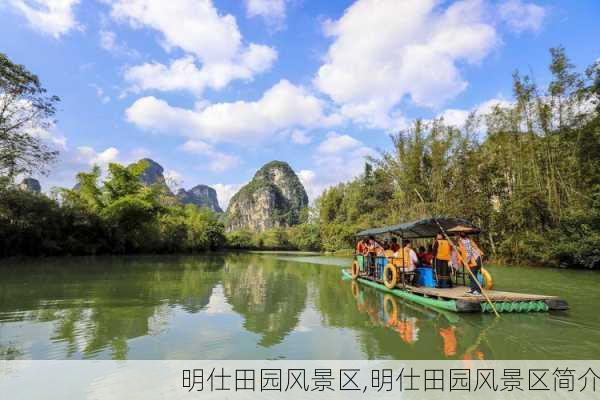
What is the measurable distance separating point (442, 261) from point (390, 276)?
1.89m

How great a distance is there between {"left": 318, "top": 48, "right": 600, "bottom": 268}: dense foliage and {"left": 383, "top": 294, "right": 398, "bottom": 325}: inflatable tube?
1180cm

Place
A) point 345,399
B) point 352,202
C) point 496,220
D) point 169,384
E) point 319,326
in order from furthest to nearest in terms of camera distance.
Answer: point 352,202, point 496,220, point 319,326, point 169,384, point 345,399

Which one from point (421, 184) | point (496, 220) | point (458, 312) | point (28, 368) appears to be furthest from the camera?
point (421, 184)

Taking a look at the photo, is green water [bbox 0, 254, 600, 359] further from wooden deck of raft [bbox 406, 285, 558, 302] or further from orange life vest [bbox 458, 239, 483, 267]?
orange life vest [bbox 458, 239, 483, 267]

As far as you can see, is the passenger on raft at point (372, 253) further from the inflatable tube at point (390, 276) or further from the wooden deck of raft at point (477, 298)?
the wooden deck of raft at point (477, 298)

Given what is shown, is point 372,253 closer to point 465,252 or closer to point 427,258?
point 427,258

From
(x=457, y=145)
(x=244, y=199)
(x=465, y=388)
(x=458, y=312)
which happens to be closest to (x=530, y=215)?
(x=457, y=145)

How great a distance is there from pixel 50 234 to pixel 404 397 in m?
29.2

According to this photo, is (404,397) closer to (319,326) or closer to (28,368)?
(319,326)

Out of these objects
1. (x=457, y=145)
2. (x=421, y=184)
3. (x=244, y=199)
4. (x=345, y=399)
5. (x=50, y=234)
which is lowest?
(x=345, y=399)

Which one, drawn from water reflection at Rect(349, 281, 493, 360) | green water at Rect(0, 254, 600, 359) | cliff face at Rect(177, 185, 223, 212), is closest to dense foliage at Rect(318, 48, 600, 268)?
green water at Rect(0, 254, 600, 359)

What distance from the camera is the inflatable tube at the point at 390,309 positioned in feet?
23.8

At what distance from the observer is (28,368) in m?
4.59

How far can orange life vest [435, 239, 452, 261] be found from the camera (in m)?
8.77
